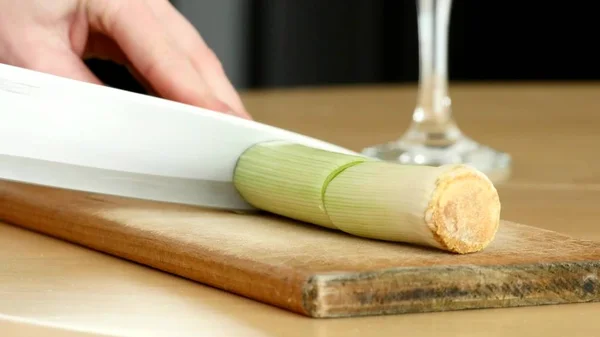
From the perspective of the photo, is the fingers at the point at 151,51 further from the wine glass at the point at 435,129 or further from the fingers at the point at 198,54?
the wine glass at the point at 435,129

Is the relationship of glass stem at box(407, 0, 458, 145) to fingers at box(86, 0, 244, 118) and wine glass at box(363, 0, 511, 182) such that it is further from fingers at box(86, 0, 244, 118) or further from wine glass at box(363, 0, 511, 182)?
fingers at box(86, 0, 244, 118)

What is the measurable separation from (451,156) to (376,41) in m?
2.17

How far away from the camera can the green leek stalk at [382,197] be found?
2.14ft

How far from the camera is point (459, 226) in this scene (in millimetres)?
655

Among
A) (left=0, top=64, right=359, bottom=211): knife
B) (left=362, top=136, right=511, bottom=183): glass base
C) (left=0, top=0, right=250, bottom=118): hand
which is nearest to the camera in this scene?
(left=0, top=64, right=359, bottom=211): knife

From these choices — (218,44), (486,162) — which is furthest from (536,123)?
(218,44)

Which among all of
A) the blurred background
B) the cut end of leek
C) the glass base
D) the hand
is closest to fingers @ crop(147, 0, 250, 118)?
the hand

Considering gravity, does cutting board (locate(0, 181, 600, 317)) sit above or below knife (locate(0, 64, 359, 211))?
below

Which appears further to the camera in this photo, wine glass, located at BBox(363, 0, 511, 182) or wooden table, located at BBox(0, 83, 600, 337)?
wine glass, located at BBox(363, 0, 511, 182)

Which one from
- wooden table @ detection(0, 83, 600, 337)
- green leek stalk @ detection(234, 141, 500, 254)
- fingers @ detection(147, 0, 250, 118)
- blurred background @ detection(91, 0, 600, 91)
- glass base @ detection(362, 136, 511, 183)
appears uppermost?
fingers @ detection(147, 0, 250, 118)

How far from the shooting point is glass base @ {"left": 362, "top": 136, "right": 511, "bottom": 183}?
1.08 m

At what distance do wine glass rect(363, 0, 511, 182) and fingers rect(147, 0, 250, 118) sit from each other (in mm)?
160

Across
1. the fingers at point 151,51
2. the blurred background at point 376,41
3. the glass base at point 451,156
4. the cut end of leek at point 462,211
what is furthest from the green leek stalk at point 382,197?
the blurred background at point 376,41

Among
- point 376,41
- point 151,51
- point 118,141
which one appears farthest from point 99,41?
point 376,41
